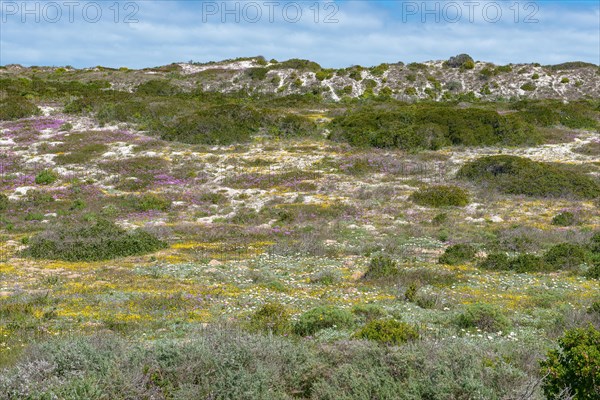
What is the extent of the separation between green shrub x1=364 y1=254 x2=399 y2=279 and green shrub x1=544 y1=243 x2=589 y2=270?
553 cm

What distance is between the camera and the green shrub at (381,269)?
51.5 feet

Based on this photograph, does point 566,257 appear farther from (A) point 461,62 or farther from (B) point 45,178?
(A) point 461,62

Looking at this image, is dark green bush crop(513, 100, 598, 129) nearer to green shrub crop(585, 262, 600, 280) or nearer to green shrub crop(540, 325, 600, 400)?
green shrub crop(585, 262, 600, 280)

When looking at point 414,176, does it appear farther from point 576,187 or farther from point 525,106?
point 525,106

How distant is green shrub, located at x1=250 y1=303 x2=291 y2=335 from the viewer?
35.0 ft

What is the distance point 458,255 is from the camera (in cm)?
1780

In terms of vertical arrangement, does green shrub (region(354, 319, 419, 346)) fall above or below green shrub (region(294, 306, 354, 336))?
above

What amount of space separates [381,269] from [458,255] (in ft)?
12.3

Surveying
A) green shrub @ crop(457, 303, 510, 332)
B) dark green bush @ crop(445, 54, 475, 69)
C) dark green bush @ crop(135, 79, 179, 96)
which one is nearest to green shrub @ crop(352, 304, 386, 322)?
green shrub @ crop(457, 303, 510, 332)

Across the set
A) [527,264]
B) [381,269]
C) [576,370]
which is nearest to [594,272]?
[527,264]

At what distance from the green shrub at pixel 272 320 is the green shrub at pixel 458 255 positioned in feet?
25.2

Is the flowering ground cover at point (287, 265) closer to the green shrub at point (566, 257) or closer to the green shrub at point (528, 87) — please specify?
the green shrub at point (566, 257)

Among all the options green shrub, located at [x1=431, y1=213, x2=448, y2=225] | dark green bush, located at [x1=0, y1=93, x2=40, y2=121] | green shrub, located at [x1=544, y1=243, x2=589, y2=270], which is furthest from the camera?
dark green bush, located at [x1=0, y1=93, x2=40, y2=121]

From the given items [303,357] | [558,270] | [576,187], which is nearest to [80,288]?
[303,357]
